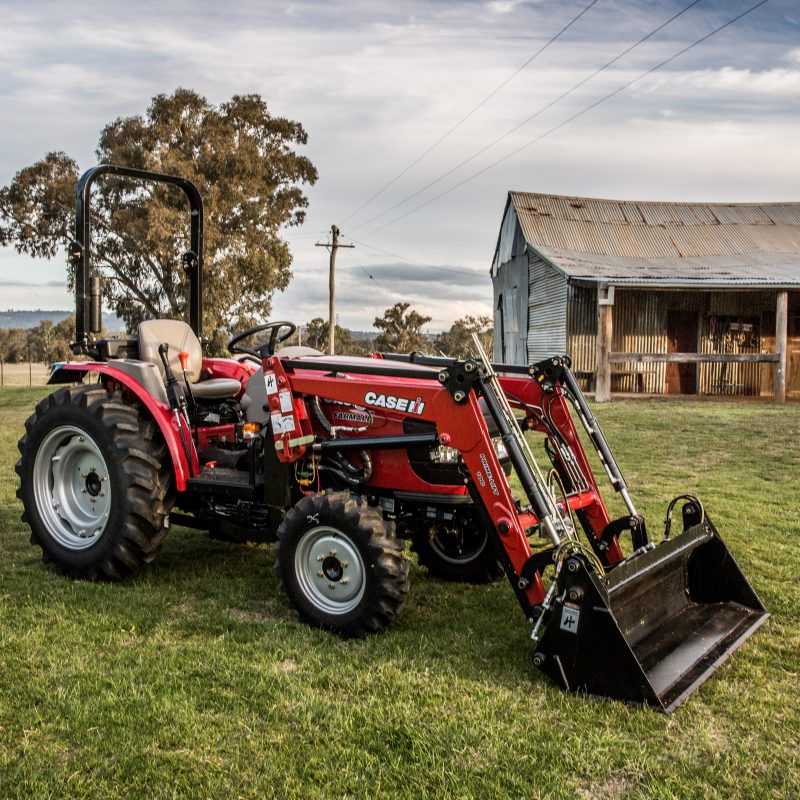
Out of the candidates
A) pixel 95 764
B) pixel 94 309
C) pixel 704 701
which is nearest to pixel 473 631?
pixel 704 701

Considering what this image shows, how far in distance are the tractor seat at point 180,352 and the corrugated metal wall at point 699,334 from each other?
16944 mm

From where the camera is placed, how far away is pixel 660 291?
73.7 ft

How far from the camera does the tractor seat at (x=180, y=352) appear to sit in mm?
5637

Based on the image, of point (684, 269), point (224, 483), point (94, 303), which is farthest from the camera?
point (684, 269)

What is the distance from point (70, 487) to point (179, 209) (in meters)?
25.5

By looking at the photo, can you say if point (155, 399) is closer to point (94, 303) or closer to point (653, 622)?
point (94, 303)

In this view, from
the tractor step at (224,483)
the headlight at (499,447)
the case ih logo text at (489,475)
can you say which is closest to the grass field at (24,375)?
the tractor step at (224,483)

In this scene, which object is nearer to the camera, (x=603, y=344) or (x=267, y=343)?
(x=267, y=343)

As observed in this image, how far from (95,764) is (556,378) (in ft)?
10.3

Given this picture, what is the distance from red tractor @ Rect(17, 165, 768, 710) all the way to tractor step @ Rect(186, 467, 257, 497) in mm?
12

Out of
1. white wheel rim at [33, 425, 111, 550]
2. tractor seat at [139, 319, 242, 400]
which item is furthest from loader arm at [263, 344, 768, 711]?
white wheel rim at [33, 425, 111, 550]

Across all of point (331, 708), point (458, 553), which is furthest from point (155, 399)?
point (331, 708)

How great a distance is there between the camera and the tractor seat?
5.64 metres

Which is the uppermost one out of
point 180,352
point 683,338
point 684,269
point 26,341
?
point 684,269
